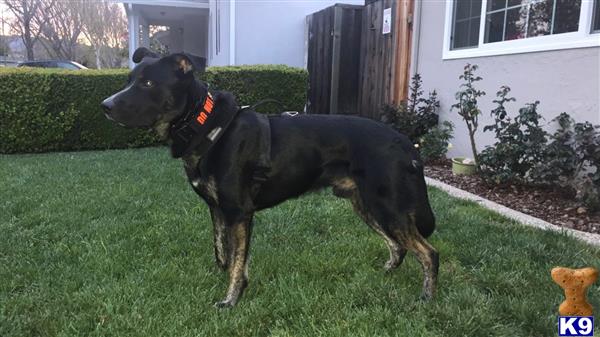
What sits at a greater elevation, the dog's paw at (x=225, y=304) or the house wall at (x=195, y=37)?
the house wall at (x=195, y=37)

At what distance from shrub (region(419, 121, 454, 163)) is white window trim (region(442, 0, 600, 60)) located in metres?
1.01

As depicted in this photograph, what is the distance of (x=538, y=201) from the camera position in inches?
191

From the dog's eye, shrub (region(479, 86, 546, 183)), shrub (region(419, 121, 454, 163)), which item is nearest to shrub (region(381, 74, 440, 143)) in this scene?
shrub (region(419, 121, 454, 163))

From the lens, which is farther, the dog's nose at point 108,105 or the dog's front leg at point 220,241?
the dog's front leg at point 220,241

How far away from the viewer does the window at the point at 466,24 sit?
651cm

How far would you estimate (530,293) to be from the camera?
9.34ft

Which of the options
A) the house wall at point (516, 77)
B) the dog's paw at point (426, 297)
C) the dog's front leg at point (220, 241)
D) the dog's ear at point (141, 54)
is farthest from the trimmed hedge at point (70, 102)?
the dog's paw at point (426, 297)

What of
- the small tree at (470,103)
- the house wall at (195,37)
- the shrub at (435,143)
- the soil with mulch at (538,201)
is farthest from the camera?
the house wall at (195,37)

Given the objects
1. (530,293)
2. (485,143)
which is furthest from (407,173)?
(485,143)

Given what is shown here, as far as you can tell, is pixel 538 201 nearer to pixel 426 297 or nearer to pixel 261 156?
pixel 426 297

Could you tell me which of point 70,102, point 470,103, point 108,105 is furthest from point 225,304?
point 70,102

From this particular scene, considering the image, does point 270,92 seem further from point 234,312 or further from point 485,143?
point 234,312

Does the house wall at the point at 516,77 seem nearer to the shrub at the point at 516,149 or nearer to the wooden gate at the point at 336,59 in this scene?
the shrub at the point at 516,149

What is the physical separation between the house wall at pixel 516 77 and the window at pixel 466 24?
221 millimetres
